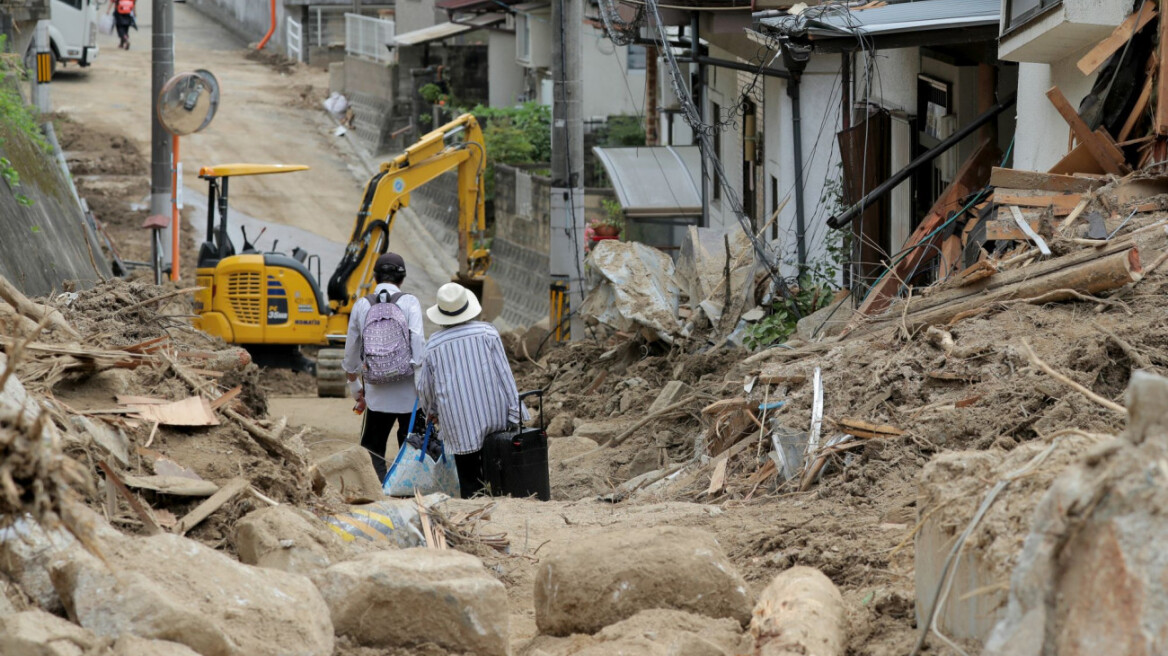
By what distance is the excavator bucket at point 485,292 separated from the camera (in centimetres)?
1706

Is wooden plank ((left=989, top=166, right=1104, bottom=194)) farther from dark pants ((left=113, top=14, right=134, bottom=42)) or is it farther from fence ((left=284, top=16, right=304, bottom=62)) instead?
dark pants ((left=113, top=14, right=134, bottom=42))

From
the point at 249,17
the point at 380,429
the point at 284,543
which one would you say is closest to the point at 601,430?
the point at 380,429

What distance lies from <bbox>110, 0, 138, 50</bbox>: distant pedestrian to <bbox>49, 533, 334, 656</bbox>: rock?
40.4 metres

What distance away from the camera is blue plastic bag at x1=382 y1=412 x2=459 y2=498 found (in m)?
8.58

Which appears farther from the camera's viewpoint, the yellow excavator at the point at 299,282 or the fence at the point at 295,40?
the fence at the point at 295,40

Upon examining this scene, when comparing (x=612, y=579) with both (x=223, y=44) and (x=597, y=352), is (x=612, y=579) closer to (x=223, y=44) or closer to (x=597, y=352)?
(x=597, y=352)

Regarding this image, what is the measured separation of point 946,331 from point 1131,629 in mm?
4897

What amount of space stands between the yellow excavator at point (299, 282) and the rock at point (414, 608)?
440 inches

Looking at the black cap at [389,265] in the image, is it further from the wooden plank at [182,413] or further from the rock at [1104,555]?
the rock at [1104,555]

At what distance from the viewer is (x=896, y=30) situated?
34.5ft

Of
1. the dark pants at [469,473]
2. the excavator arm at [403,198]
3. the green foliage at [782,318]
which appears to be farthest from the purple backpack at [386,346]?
the excavator arm at [403,198]

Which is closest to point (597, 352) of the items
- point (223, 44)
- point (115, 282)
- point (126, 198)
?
point (115, 282)

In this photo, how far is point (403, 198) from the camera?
1638 centimetres

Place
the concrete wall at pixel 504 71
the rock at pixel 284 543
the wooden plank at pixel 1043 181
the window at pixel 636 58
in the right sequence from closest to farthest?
A: the rock at pixel 284 543 → the wooden plank at pixel 1043 181 → the window at pixel 636 58 → the concrete wall at pixel 504 71
